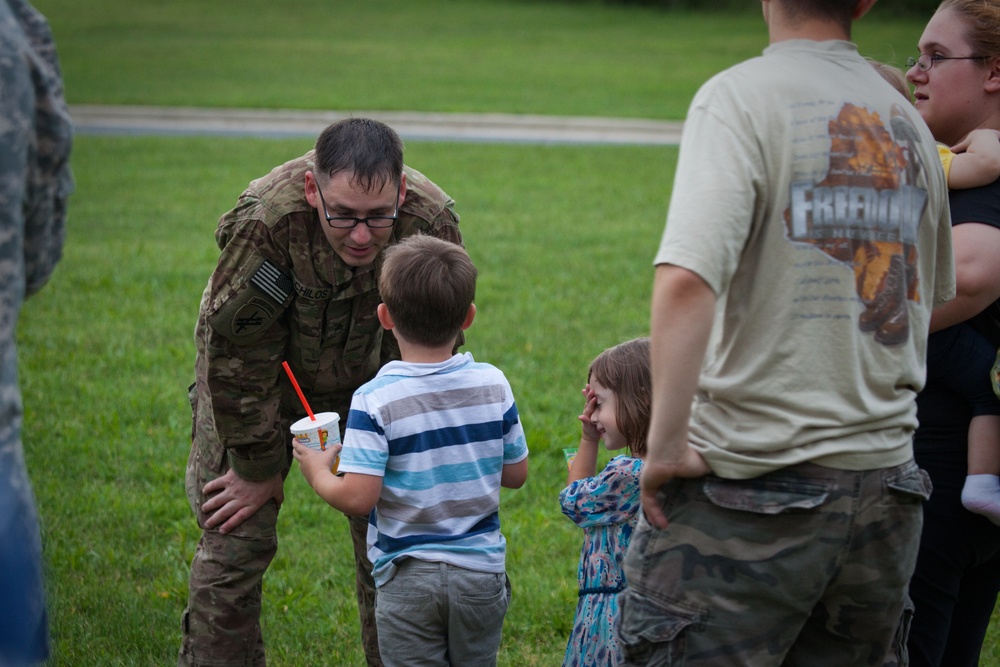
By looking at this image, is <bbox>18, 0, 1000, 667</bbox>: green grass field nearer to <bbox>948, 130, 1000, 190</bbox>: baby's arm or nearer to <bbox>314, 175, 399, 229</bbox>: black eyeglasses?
<bbox>948, 130, 1000, 190</bbox>: baby's arm

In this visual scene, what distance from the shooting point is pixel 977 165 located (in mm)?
2791

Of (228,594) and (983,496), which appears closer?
(983,496)

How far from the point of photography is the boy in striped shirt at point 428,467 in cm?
274

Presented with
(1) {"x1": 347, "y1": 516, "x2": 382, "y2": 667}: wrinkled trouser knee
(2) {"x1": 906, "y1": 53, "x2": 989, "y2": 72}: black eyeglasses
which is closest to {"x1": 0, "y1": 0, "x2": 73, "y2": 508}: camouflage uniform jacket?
(1) {"x1": 347, "y1": 516, "x2": 382, "y2": 667}: wrinkled trouser knee

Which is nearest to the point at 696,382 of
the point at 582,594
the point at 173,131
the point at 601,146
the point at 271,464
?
the point at 582,594

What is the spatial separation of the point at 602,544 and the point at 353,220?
3.78 ft

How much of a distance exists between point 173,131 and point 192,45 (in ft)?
58.1

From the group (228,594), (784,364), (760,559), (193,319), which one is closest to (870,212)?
(784,364)

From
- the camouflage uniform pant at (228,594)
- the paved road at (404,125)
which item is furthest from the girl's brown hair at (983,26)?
the paved road at (404,125)

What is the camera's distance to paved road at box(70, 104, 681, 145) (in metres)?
19.2

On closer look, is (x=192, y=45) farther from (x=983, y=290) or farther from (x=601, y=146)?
(x=983, y=290)

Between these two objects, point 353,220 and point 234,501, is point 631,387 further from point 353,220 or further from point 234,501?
point 234,501

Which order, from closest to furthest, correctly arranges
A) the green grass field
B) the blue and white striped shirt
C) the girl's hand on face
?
the blue and white striped shirt → the girl's hand on face → the green grass field

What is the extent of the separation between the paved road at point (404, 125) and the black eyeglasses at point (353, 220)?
51.7 feet
